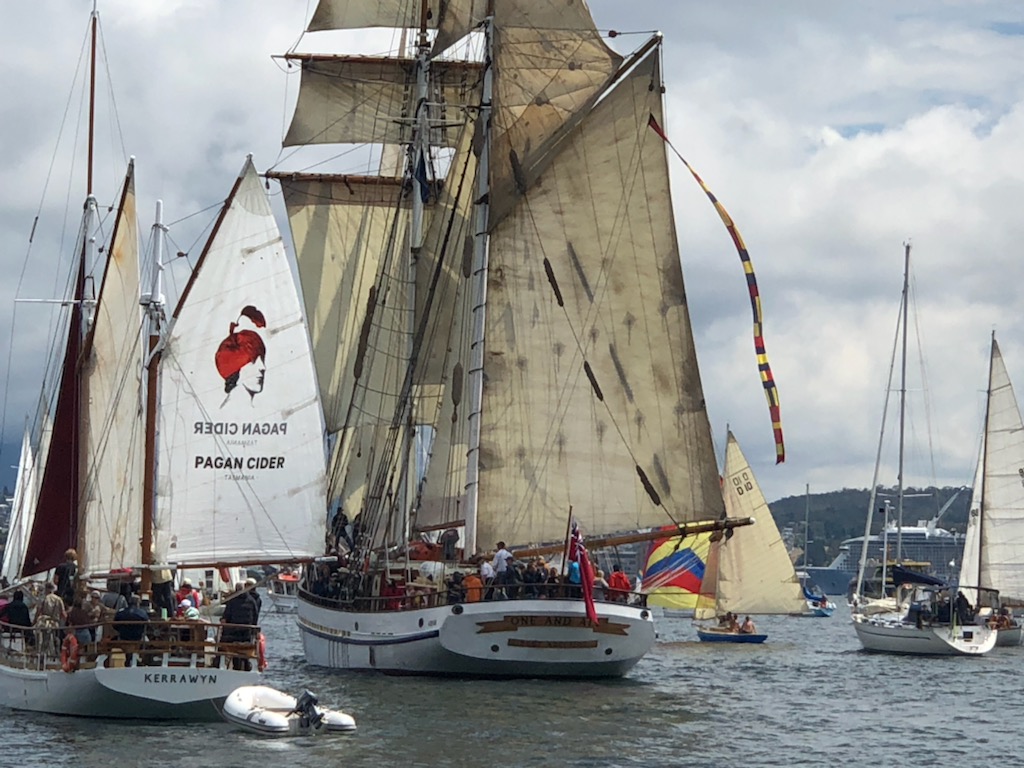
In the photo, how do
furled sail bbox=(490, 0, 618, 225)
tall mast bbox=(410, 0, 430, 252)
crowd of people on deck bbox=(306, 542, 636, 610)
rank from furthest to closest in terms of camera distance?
tall mast bbox=(410, 0, 430, 252)
furled sail bbox=(490, 0, 618, 225)
crowd of people on deck bbox=(306, 542, 636, 610)

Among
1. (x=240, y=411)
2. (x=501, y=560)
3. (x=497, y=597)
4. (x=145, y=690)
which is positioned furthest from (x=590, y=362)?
(x=145, y=690)

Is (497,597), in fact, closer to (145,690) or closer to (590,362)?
(590,362)

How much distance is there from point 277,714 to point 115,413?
10426 millimetres

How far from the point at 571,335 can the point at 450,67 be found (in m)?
26.6

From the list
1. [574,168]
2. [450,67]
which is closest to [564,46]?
[574,168]

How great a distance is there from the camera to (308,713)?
1626 inches

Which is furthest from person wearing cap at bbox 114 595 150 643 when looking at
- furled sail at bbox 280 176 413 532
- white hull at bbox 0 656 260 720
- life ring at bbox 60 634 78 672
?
furled sail at bbox 280 176 413 532

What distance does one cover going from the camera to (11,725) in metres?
42.0

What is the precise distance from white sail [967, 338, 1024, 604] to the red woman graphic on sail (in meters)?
54.1

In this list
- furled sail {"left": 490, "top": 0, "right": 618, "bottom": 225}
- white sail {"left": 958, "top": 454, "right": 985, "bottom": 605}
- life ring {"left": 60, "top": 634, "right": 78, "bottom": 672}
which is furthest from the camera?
white sail {"left": 958, "top": 454, "right": 985, "bottom": 605}

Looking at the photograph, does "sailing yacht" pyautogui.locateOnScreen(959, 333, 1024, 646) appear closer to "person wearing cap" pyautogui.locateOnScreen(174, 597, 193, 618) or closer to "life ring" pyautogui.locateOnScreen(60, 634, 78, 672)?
"person wearing cap" pyautogui.locateOnScreen(174, 597, 193, 618)

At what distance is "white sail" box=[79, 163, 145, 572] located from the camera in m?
46.9

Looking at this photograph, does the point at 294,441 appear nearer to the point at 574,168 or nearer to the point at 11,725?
the point at 11,725

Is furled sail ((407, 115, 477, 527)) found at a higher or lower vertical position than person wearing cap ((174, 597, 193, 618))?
higher
